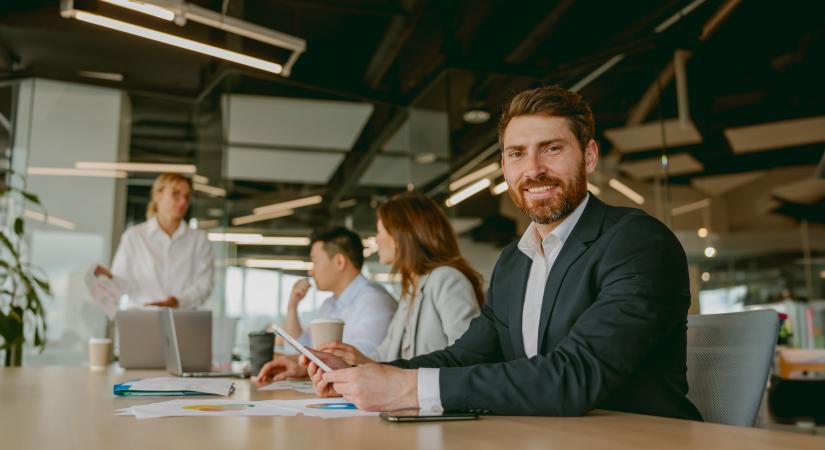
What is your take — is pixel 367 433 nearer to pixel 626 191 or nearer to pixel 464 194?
pixel 626 191

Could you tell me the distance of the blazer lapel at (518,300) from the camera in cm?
155

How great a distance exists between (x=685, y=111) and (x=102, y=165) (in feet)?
16.5

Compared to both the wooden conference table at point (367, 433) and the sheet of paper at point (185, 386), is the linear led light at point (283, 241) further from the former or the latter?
the wooden conference table at point (367, 433)

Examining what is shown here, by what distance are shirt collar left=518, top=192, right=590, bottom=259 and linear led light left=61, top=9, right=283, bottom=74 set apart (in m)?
3.59

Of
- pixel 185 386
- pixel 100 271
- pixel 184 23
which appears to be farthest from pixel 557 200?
pixel 184 23

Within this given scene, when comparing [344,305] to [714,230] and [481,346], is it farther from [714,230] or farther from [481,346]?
[714,230]

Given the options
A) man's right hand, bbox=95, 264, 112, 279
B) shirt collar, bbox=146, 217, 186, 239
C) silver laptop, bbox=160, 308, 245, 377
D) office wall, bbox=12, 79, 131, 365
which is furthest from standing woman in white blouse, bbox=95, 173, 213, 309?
office wall, bbox=12, 79, 131, 365

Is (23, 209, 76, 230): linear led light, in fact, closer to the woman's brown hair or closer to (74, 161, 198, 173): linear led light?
(74, 161, 198, 173): linear led light

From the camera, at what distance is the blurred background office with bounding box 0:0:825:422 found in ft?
18.1

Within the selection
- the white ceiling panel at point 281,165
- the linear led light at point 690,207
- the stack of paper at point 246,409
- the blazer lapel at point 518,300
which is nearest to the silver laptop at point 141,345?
the stack of paper at point 246,409

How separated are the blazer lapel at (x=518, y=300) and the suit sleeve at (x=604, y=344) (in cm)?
24

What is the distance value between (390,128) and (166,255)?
3475mm

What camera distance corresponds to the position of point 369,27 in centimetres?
611

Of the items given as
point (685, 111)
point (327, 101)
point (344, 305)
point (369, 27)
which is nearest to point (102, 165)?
point (327, 101)
